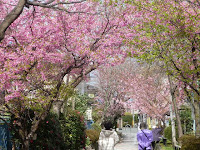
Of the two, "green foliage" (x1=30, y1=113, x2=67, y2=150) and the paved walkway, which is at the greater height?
"green foliage" (x1=30, y1=113, x2=67, y2=150)

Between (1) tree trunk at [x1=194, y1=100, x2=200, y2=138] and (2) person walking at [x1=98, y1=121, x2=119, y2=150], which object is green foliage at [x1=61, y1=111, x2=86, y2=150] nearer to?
(2) person walking at [x1=98, y1=121, x2=119, y2=150]

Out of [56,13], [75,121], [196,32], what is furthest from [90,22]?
[196,32]

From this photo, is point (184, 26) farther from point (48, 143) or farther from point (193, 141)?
point (48, 143)

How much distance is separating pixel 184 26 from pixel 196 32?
2.13 ft

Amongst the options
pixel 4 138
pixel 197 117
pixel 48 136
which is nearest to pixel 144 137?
pixel 48 136

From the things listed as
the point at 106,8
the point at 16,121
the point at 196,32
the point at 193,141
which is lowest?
the point at 193,141

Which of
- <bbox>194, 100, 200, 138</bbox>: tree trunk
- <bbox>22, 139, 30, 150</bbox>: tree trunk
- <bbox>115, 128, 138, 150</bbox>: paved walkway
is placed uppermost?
<bbox>194, 100, 200, 138</bbox>: tree trunk

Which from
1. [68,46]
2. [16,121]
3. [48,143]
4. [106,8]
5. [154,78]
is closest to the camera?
[16,121]

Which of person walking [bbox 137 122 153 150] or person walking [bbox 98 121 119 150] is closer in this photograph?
person walking [bbox 98 121 119 150]

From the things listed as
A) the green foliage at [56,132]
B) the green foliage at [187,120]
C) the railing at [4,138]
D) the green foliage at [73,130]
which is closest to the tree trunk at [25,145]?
the green foliage at [56,132]

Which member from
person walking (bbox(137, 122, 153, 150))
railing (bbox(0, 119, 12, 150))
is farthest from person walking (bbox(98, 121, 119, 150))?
railing (bbox(0, 119, 12, 150))

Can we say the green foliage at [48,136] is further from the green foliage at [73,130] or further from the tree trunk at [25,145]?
the green foliage at [73,130]

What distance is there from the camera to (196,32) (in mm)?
10438

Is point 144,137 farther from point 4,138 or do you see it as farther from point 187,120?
point 187,120
